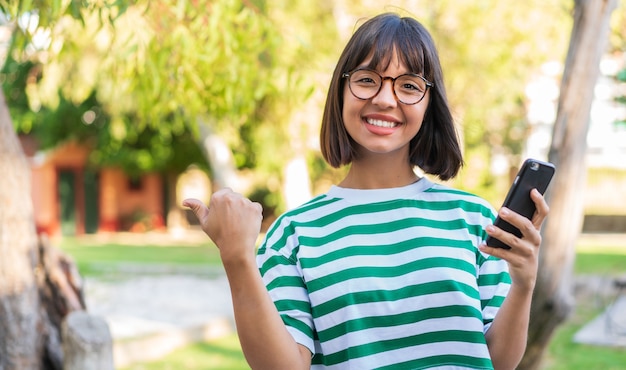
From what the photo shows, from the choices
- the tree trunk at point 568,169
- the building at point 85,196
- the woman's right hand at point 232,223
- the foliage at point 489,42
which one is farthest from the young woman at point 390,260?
the building at point 85,196

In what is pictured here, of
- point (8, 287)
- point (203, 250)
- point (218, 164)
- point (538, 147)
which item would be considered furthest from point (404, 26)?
point (538, 147)

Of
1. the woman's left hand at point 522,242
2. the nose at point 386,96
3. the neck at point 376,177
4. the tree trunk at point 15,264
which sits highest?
the nose at point 386,96

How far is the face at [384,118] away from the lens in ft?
5.51

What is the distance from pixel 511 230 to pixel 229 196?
50cm

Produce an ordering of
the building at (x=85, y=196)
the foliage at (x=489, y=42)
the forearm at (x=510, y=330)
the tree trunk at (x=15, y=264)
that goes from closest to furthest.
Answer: the forearm at (x=510, y=330), the tree trunk at (x=15, y=264), the foliage at (x=489, y=42), the building at (x=85, y=196)

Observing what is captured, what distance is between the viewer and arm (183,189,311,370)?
53.8 inches

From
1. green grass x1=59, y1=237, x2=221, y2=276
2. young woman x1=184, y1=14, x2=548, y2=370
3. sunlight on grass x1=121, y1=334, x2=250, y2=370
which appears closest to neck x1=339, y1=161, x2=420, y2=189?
young woman x1=184, y1=14, x2=548, y2=370

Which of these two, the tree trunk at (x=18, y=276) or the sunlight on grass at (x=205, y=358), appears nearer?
the tree trunk at (x=18, y=276)

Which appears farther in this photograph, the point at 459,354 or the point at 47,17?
the point at 47,17

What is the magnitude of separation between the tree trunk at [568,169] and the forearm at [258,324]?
3.05 meters

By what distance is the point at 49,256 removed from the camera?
14.5ft

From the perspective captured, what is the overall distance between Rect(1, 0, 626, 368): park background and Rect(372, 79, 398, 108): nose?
1.22 feet

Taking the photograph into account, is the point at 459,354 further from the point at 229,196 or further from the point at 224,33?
the point at 224,33

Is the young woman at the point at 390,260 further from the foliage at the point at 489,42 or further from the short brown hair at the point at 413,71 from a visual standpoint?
the foliage at the point at 489,42
